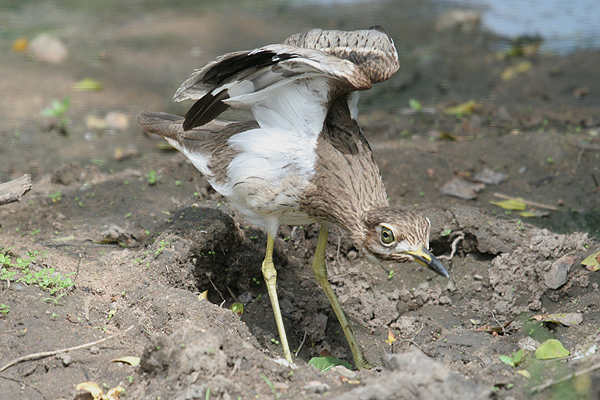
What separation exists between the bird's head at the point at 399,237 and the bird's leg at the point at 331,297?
0.71 meters

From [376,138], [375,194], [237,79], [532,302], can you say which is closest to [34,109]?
[376,138]

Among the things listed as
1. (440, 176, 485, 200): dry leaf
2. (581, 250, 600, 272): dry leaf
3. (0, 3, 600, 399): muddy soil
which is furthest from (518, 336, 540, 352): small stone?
(440, 176, 485, 200): dry leaf

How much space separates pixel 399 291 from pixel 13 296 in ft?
8.38

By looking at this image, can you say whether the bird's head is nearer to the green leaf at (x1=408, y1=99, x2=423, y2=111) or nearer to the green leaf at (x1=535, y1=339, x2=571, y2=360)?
the green leaf at (x1=535, y1=339, x2=571, y2=360)

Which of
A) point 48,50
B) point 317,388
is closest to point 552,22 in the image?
point 48,50

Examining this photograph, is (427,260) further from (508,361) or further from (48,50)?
(48,50)

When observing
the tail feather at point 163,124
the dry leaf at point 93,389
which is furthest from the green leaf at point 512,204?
the dry leaf at point 93,389

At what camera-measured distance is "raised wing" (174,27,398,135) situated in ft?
10.5

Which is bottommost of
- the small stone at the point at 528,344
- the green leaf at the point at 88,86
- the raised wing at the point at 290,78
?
the green leaf at the point at 88,86

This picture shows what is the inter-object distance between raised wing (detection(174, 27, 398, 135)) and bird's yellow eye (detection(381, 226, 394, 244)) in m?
Result: 0.79

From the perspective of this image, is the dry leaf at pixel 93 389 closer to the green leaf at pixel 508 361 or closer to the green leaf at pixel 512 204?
the green leaf at pixel 508 361

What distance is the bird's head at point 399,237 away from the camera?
10.7ft

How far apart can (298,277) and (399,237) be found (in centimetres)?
136

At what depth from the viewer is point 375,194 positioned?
3580 mm
